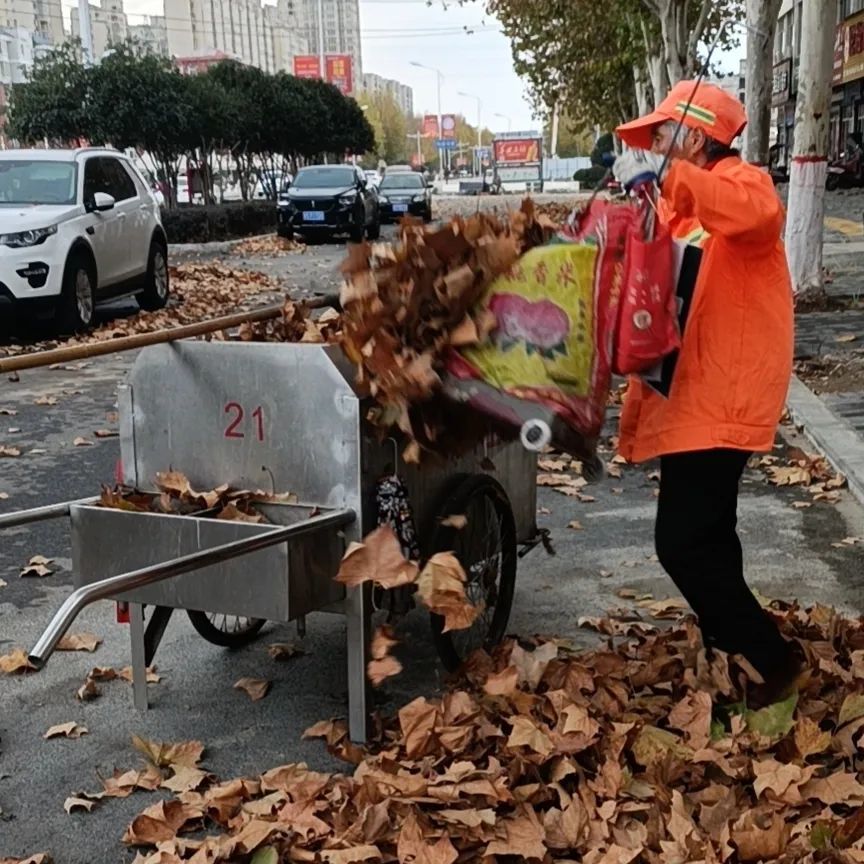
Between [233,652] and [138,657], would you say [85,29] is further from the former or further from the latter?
[138,657]

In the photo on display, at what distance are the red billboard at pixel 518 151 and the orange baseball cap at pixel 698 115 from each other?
77.7 metres

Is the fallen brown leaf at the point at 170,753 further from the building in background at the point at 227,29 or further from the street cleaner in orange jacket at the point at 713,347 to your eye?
the building in background at the point at 227,29

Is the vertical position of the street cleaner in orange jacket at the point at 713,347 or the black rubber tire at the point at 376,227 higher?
the street cleaner in orange jacket at the point at 713,347

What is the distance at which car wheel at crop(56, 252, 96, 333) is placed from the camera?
1172cm

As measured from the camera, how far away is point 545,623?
181 inches

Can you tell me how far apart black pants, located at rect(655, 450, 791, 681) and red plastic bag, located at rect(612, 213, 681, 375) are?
1.25ft

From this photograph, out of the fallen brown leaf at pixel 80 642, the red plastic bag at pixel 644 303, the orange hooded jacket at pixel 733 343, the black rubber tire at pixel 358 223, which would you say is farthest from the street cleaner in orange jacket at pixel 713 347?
the black rubber tire at pixel 358 223

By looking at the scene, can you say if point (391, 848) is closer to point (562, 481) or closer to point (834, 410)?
point (562, 481)

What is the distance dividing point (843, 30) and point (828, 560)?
37.4 meters

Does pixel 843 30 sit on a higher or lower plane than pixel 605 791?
higher

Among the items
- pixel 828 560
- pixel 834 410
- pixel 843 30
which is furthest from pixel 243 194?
pixel 828 560

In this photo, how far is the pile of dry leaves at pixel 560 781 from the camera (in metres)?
2.95

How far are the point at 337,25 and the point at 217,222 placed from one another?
390ft

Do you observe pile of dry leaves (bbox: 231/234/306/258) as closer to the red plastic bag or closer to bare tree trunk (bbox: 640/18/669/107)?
bare tree trunk (bbox: 640/18/669/107)
